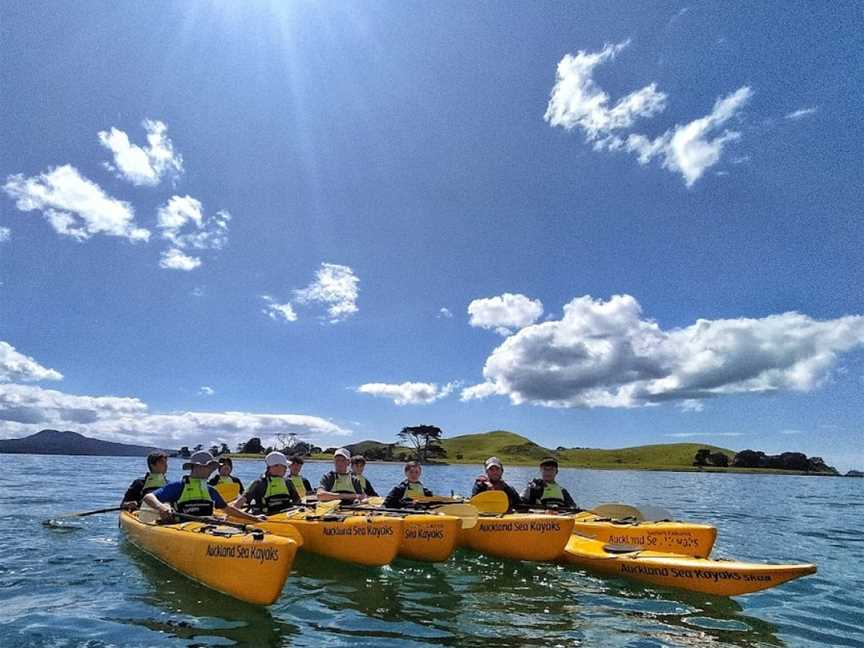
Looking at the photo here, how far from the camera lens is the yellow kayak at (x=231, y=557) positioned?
317 inches

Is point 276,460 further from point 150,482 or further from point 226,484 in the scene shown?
point 226,484

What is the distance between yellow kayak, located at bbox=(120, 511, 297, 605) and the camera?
8.05m

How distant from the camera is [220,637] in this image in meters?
7.10

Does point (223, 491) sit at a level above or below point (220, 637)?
above

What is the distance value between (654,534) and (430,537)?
5.19 metres

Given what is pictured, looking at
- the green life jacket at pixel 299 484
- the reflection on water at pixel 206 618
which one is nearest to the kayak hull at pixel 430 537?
the reflection on water at pixel 206 618

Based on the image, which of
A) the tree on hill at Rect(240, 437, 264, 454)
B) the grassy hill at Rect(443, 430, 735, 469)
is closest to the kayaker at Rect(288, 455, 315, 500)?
the grassy hill at Rect(443, 430, 735, 469)

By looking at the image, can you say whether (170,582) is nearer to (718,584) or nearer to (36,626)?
(36,626)

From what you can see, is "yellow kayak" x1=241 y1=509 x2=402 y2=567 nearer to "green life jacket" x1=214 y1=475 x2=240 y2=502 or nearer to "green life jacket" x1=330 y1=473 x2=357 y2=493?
"green life jacket" x1=330 y1=473 x2=357 y2=493

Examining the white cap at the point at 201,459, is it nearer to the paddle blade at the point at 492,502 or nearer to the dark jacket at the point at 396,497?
the dark jacket at the point at 396,497

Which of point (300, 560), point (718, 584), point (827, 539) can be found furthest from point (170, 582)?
point (827, 539)

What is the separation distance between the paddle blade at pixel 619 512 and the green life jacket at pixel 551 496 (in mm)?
1189

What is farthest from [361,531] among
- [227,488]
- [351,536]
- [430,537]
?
[227,488]

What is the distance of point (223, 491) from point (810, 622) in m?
16.2
